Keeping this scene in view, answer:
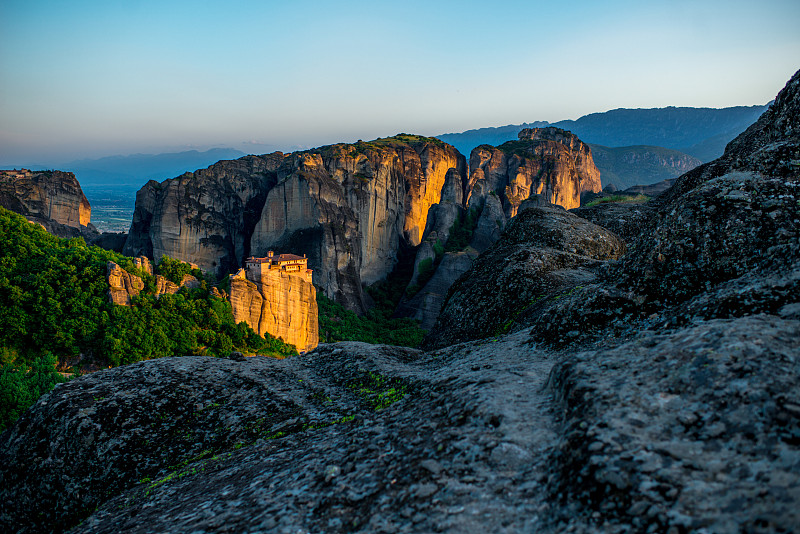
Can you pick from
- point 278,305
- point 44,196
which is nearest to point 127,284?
point 278,305

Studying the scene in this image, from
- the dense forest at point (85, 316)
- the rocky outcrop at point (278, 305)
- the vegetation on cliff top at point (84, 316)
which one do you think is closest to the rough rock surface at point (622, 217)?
the dense forest at point (85, 316)

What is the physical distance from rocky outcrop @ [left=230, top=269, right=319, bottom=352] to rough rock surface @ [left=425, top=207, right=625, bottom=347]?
123 ft

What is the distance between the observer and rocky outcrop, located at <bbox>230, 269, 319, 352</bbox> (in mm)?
49312

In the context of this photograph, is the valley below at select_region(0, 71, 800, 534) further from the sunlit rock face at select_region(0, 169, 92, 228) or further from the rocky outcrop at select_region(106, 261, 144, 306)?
the sunlit rock face at select_region(0, 169, 92, 228)

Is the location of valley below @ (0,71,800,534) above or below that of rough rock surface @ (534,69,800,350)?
below

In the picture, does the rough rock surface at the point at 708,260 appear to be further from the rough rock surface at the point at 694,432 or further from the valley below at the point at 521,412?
the rough rock surface at the point at 694,432

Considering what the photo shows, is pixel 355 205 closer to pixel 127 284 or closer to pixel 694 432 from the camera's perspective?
pixel 127 284

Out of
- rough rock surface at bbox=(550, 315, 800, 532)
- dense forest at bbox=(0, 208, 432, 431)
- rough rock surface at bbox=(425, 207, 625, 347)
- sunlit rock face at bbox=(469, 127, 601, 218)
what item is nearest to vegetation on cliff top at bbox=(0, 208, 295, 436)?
dense forest at bbox=(0, 208, 432, 431)

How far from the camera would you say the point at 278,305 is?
52594mm

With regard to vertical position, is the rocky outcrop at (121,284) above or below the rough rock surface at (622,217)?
below

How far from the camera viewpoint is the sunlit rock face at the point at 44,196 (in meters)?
71.2

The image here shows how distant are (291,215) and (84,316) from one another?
42.3 metres

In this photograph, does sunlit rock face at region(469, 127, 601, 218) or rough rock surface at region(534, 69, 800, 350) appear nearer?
rough rock surface at region(534, 69, 800, 350)

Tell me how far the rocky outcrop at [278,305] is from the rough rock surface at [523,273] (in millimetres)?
37515
